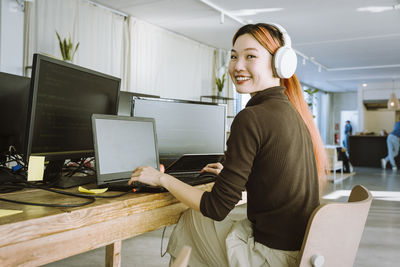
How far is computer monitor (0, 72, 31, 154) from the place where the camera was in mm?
1529

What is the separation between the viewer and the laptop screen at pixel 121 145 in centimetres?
122

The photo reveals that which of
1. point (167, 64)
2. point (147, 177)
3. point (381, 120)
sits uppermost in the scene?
point (167, 64)

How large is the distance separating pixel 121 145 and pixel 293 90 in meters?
0.67

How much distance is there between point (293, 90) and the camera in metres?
1.40

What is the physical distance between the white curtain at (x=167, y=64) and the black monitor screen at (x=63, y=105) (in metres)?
4.72

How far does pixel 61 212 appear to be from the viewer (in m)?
0.87

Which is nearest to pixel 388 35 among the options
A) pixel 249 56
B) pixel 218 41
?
pixel 218 41

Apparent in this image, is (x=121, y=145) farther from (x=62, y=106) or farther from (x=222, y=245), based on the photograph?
(x=222, y=245)

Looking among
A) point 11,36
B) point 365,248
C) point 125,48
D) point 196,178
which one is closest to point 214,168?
point 196,178

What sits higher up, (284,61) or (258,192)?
(284,61)

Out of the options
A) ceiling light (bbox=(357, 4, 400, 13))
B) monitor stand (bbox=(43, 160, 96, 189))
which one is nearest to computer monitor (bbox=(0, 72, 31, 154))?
monitor stand (bbox=(43, 160, 96, 189))

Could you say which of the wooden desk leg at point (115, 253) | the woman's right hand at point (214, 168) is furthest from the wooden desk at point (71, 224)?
the woman's right hand at point (214, 168)

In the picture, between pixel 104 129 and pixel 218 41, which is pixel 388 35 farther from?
pixel 104 129

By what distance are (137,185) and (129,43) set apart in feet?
17.3
